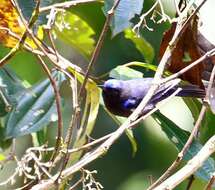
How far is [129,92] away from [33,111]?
0.33 m

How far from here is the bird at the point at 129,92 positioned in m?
1.25

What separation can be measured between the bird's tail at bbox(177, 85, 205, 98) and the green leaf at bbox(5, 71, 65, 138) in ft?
0.95

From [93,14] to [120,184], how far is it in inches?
39.3

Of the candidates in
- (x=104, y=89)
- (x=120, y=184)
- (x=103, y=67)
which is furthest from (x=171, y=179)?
(x=120, y=184)

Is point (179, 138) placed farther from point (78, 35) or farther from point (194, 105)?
point (78, 35)

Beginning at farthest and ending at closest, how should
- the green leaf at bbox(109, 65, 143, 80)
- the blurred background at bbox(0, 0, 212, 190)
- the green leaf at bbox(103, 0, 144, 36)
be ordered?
the blurred background at bbox(0, 0, 212, 190)
the green leaf at bbox(109, 65, 143, 80)
the green leaf at bbox(103, 0, 144, 36)

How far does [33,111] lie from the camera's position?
1508 millimetres

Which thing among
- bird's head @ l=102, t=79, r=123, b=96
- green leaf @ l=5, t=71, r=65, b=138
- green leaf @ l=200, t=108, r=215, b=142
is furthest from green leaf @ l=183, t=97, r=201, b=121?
green leaf @ l=5, t=71, r=65, b=138

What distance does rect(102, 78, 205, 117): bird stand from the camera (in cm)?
125

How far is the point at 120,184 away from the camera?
2781 mm

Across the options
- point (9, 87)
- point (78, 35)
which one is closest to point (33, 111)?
point (9, 87)

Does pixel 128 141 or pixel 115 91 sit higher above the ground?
pixel 115 91

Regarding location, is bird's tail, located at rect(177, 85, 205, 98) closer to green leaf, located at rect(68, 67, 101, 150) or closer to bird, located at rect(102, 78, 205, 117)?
A: bird, located at rect(102, 78, 205, 117)

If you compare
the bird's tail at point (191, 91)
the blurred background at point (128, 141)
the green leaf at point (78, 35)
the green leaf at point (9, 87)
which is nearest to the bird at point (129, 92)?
the bird's tail at point (191, 91)
